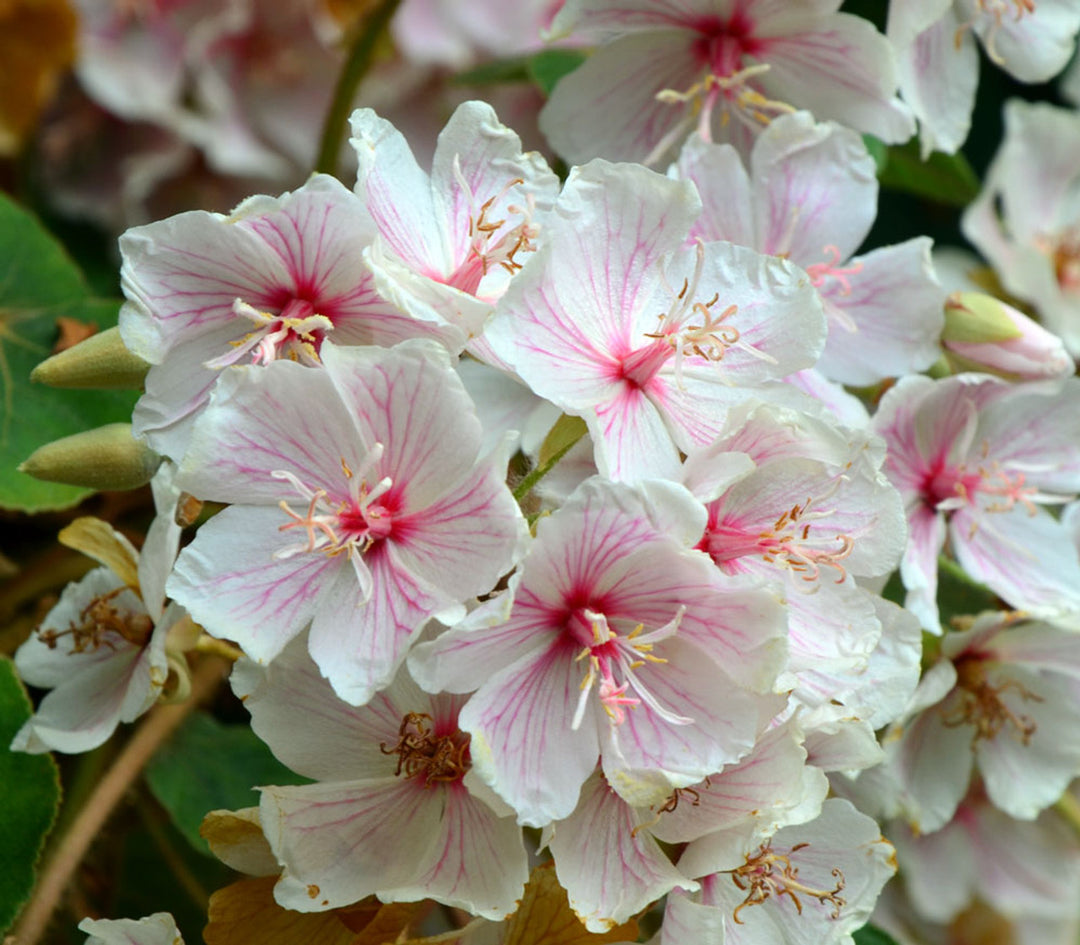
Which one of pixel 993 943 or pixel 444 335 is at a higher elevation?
pixel 444 335

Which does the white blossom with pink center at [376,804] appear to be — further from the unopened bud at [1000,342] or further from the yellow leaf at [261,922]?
the unopened bud at [1000,342]

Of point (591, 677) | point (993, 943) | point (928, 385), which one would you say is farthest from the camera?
point (993, 943)

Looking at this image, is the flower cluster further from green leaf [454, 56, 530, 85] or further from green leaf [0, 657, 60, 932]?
green leaf [454, 56, 530, 85]

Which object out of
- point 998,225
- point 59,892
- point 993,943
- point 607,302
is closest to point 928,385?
point 607,302

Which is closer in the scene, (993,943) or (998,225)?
(998,225)

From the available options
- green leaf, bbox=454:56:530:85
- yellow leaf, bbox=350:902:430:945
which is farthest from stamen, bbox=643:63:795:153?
yellow leaf, bbox=350:902:430:945

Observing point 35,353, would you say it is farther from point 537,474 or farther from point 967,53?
point 967,53

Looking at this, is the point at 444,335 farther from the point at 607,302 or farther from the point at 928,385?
the point at 928,385
